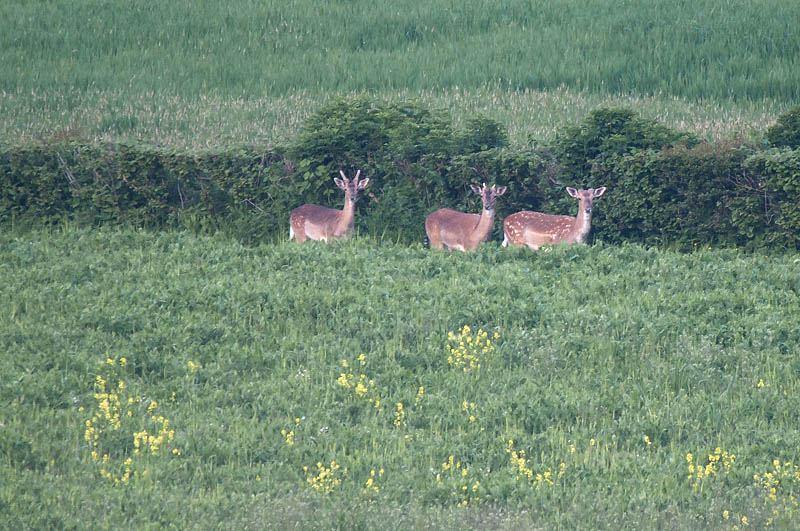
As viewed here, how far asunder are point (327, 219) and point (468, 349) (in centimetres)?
547

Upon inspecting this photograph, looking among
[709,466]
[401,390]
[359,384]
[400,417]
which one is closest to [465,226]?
[401,390]

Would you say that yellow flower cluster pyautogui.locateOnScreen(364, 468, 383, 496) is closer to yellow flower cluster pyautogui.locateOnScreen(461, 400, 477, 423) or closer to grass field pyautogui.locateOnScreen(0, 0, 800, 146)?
yellow flower cluster pyautogui.locateOnScreen(461, 400, 477, 423)

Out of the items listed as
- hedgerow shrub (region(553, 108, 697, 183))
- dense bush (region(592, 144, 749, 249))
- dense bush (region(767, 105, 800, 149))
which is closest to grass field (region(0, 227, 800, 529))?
dense bush (region(592, 144, 749, 249))

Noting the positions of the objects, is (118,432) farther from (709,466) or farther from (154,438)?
(709,466)

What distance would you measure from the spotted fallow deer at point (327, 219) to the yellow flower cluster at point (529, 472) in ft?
24.6

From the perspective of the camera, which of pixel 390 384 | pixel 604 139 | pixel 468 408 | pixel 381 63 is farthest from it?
pixel 381 63

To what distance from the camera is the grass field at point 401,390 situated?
702cm

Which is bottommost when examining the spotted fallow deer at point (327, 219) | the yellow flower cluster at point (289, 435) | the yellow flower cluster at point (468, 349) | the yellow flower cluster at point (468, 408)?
the spotted fallow deer at point (327, 219)

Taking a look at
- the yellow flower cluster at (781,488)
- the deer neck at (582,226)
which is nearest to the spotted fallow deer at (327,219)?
the deer neck at (582,226)

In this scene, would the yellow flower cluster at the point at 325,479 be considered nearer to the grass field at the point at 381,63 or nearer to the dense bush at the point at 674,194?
the dense bush at the point at 674,194

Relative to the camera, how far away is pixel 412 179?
1542 centimetres

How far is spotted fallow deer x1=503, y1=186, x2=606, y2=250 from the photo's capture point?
544 inches

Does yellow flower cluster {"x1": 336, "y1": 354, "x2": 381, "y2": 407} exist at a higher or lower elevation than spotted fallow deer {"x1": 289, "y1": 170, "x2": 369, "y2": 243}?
higher

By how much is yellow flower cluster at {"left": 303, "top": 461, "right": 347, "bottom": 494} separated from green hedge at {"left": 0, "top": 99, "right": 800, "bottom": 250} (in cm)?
789
